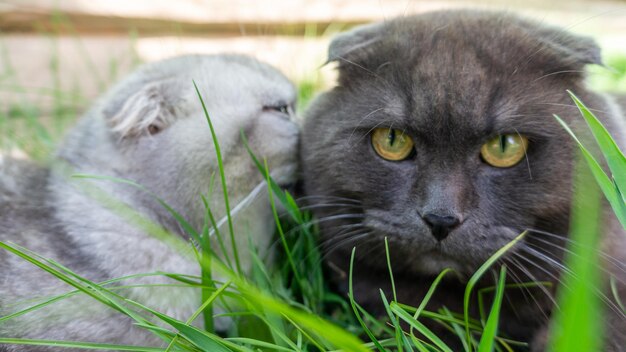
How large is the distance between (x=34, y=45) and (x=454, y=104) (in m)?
3.62

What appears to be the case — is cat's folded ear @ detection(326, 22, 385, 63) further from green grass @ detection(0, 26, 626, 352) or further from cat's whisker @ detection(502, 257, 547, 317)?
cat's whisker @ detection(502, 257, 547, 317)

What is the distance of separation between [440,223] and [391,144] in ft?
1.01

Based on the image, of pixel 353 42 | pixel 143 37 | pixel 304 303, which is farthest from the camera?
pixel 143 37

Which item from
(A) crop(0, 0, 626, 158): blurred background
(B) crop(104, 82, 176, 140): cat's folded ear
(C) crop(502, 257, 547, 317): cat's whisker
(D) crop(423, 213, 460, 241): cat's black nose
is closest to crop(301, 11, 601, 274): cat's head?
(D) crop(423, 213, 460, 241): cat's black nose

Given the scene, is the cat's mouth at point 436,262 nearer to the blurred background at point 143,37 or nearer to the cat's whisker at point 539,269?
the cat's whisker at point 539,269

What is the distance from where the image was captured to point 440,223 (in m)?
1.65

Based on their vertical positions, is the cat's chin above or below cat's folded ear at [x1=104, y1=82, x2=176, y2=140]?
below

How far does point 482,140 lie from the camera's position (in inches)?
67.7

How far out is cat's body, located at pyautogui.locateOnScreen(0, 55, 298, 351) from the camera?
1.84 metres

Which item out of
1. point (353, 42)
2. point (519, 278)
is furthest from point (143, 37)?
point (519, 278)

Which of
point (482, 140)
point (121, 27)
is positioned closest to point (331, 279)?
point (482, 140)

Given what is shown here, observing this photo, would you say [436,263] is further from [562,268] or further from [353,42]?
[353,42]

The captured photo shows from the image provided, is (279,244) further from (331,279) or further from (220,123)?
(220,123)

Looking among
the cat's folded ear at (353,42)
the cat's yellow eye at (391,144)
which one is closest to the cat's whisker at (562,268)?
the cat's yellow eye at (391,144)
